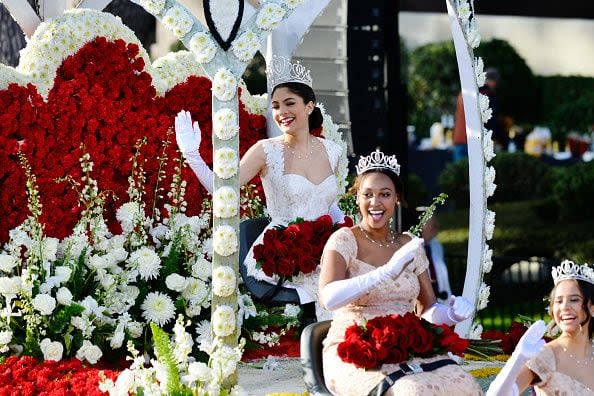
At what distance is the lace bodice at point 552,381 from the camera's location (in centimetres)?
485

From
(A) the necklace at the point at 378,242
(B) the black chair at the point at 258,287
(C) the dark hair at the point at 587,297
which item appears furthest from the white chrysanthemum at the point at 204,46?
(C) the dark hair at the point at 587,297

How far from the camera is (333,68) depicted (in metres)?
9.20

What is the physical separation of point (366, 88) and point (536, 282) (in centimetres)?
264

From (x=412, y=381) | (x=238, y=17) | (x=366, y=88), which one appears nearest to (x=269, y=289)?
(x=238, y=17)

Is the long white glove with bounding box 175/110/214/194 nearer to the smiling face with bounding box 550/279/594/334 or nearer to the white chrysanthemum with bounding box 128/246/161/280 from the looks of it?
the white chrysanthemum with bounding box 128/246/161/280

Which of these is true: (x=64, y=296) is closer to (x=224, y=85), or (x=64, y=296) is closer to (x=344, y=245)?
(x=224, y=85)

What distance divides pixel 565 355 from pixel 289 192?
7.09 ft

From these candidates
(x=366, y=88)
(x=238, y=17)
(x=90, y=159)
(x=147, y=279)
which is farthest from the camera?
(x=366, y=88)

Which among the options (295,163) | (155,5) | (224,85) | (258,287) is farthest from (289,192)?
(155,5)

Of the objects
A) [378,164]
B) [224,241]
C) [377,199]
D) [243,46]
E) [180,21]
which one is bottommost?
[224,241]

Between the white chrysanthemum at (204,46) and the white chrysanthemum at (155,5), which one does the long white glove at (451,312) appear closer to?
the white chrysanthemum at (204,46)

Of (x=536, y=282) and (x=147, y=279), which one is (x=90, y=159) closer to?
(x=147, y=279)

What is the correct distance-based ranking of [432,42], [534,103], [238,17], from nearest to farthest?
[238,17] < [534,103] < [432,42]

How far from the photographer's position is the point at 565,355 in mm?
4934
